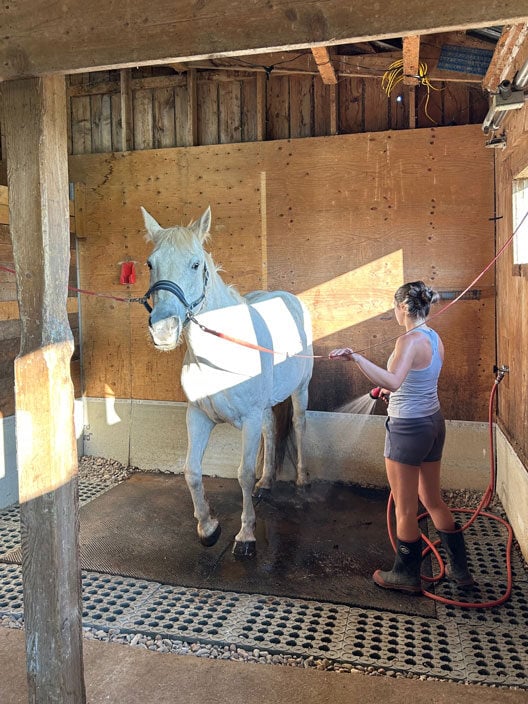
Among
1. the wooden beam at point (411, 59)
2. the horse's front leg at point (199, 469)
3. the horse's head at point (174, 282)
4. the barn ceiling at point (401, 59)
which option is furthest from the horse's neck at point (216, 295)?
the wooden beam at point (411, 59)

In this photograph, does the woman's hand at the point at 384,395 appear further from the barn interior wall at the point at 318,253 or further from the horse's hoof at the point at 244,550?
the barn interior wall at the point at 318,253

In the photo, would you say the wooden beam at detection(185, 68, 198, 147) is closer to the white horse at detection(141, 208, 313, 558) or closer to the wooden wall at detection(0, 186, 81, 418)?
the wooden wall at detection(0, 186, 81, 418)

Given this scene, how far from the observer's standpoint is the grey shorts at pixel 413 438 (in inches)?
111

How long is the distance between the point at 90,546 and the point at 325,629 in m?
1.67

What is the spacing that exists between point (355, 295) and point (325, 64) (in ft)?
5.61

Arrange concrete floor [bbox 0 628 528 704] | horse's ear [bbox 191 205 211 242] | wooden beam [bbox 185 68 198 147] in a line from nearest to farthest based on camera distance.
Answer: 1. concrete floor [bbox 0 628 528 704]
2. horse's ear [bbox 191 205 211 242]
3. wooden beam [bbox 185 68 198 147]

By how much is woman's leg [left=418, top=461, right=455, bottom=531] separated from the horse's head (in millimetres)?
1432

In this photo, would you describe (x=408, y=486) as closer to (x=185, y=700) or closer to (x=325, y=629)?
(x=325, y=629)

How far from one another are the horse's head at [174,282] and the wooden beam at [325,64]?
61.5 inches

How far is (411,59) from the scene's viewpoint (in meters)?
3.77

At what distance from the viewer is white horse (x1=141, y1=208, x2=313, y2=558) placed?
2967 mm

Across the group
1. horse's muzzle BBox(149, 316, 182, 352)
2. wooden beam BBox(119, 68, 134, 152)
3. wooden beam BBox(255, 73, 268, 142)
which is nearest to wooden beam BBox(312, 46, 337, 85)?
wooden beam BBox(255, 73, 268, 142)

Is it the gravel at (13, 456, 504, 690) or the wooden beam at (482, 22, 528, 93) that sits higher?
the wooden beam at (482, 22, 528, 93)

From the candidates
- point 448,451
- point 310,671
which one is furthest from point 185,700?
point 448,451
